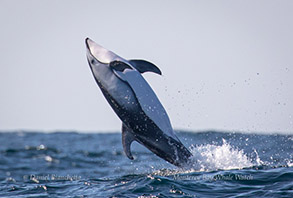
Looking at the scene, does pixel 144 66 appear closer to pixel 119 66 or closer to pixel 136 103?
pixel 119 66

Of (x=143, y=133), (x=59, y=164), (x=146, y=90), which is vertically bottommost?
(x=59, y=164)

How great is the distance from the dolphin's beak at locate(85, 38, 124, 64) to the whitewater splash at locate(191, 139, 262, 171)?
2.88 metres

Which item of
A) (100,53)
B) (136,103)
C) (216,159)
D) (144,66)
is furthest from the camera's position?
(216,159)

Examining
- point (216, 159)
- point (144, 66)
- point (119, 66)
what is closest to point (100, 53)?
point (119, 66)

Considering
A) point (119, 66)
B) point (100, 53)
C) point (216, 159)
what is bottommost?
point (216, 159)

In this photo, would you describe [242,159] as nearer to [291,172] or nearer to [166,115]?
[291,172]

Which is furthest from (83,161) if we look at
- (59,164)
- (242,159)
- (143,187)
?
(143,187)

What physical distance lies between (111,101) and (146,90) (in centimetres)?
79

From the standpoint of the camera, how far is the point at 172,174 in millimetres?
12141

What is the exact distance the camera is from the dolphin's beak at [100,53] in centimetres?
1158

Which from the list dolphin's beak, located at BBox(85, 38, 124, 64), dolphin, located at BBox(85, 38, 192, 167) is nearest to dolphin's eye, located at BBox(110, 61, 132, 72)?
dolphin, located at BBox(85, 38, 192, 167)

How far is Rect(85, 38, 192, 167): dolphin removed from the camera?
11305 mm

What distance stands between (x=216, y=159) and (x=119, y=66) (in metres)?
3.57

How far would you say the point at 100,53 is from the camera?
466 inches
